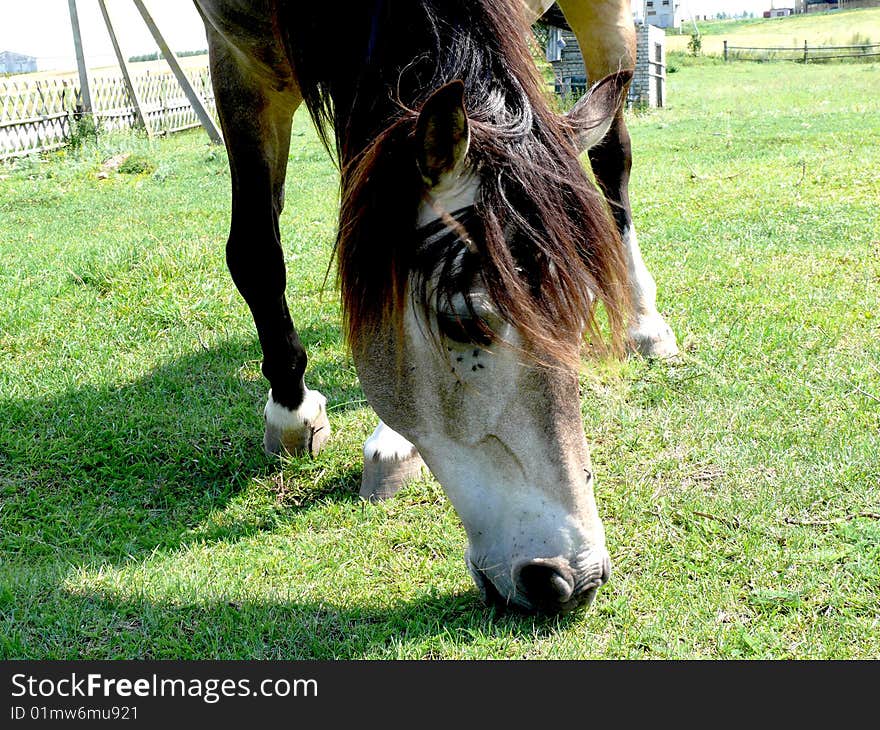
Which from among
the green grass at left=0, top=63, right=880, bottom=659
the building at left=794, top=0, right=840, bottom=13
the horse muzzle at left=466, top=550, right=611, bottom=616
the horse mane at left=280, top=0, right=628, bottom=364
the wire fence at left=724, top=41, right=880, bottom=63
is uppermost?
the building at left=794, top=0, right=840, bottom=13

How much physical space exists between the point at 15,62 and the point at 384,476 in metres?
80.8

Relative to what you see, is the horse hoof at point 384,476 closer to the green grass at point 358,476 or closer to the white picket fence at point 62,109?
the green grass at point 358,476

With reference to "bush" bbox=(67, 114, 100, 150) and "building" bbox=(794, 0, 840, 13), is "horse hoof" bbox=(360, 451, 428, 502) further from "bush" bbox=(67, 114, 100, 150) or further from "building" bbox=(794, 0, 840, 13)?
"building" bbox=(794, 0, 840, 13)

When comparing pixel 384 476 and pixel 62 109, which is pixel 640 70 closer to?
pixel 62 109

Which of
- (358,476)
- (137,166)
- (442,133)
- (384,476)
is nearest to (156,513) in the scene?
(358,476)

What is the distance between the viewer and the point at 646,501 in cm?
272

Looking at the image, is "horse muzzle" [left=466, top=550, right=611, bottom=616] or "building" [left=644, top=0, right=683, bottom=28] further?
"building" [left=644, top=0, right=683, bottom=28]

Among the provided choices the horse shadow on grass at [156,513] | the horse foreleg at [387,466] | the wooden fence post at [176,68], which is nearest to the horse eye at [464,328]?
the horse shadow on grass at [156,513]

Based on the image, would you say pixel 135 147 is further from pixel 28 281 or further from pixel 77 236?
pixel 28 281

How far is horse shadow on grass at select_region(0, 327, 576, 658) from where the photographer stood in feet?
7.05

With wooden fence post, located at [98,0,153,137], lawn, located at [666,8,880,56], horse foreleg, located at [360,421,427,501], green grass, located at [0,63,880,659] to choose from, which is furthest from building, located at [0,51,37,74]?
horse foreleg, located at [360,421,427,501]

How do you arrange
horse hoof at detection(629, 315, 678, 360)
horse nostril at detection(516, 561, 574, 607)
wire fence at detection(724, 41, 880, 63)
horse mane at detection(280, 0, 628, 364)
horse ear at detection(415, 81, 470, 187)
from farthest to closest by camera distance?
wire fence at detection(724, 41, 880, 63) → horse hoof at detection(629, 315, 678, 360) → horse nostril at detection(516, 561, 574, 607) → horse mane at detection(280, 0, 628, 364) → horse ear at detection(415, 81, 470, 187)

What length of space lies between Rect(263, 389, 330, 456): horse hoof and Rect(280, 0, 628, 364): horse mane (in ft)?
4.31

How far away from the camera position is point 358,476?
3.07 metres
